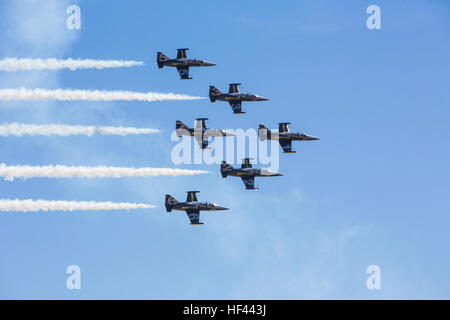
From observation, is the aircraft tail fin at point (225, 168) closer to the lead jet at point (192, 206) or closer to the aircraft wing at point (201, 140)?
the aircraft wing at point (201, 140)

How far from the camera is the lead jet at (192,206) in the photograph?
143125mm

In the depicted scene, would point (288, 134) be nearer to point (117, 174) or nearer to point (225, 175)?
point (225, 175)

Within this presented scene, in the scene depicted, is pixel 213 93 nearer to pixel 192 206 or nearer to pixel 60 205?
pixel 192 206

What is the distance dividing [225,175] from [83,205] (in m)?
27.7

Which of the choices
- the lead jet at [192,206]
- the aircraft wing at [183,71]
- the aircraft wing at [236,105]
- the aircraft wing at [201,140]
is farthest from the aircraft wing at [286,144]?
the aircraft wing at [183,71]

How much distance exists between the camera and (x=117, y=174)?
13512 centimetres

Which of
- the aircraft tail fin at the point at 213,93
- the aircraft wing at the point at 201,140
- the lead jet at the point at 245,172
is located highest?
the aircraft tail fin at the point at 213,93

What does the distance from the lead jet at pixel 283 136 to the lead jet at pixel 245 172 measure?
4460 millimetres

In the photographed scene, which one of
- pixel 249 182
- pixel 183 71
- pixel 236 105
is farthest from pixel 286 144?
pixel 183 71

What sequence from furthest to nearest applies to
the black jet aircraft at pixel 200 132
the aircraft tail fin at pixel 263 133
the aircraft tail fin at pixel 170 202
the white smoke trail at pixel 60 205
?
the aircraft tail fin at pixel 263 133
the black jet aircraft at pixel 200 132
the aircraft tail fin at pixel 170 202
the white smoke trail at pixel 60 205

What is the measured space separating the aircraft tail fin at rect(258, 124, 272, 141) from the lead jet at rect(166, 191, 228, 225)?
41.2 feet

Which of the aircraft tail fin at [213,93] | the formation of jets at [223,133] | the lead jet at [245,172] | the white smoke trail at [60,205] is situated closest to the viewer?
the white smoke trail at [60,205]
